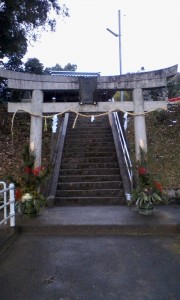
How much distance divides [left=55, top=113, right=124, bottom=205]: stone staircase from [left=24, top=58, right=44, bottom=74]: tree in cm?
912

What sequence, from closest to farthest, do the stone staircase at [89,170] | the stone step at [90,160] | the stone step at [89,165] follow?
1. the stone staircase at [89,170]
2. the stone step at [89,165]
3. the stone step at [90,160]

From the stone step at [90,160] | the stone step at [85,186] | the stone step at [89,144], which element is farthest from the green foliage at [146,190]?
the stone step at [89,144]

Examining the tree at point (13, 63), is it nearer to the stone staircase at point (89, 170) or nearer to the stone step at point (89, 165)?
the stone staircase at point (89, 170)

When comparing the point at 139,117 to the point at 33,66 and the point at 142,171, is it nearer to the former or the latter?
the point at 142,171

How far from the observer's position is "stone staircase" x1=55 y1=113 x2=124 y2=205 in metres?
8.34

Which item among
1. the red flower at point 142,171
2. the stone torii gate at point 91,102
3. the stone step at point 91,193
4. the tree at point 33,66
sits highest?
the tree at point 33,66

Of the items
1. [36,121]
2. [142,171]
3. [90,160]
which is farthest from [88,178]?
[142,171]

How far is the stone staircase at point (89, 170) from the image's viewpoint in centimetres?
834

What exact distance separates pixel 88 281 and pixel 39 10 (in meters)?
10.1

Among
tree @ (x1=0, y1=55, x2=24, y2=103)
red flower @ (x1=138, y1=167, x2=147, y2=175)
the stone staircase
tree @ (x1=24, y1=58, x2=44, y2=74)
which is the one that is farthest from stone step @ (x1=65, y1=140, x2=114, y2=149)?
tree @ (x1=24, y1=58, x2=44, y2=74)

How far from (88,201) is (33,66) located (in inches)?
564

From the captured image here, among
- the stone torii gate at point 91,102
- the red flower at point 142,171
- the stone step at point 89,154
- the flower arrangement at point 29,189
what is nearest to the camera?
the flower arrangement at point 29,189

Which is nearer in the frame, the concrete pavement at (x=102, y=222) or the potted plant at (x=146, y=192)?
the concrete pavement at (x=102, y=222)

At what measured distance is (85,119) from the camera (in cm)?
1380
